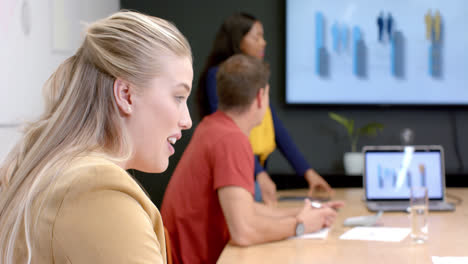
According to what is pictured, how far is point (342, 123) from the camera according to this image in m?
3.89

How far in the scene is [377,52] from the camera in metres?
3.87

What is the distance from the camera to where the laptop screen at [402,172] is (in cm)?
267

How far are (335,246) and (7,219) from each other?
1.27 metres

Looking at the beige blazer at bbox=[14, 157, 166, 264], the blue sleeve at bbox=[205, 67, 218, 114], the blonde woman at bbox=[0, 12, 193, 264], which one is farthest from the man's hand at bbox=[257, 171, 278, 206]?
the beige blazer at bbox=[14, 157, 166, 264]

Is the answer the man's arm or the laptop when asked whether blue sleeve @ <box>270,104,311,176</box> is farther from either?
the man's arm

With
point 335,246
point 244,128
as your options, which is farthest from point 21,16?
point 335,246

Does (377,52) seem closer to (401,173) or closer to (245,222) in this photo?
(401,173)

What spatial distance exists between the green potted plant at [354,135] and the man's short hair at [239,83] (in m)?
1.74

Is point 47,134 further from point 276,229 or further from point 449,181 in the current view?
point 449,181

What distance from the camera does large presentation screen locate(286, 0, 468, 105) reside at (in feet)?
12.5

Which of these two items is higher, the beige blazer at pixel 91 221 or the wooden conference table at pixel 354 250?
the beige blazer at pixel 91 221

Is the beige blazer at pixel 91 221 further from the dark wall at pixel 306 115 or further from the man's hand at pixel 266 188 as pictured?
the dark wall at pixel 306 115

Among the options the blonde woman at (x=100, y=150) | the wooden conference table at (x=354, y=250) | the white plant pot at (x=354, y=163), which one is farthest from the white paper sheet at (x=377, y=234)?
the white plant pot at (x=354, y=163)

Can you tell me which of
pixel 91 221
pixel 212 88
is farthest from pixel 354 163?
pixel 91 221
